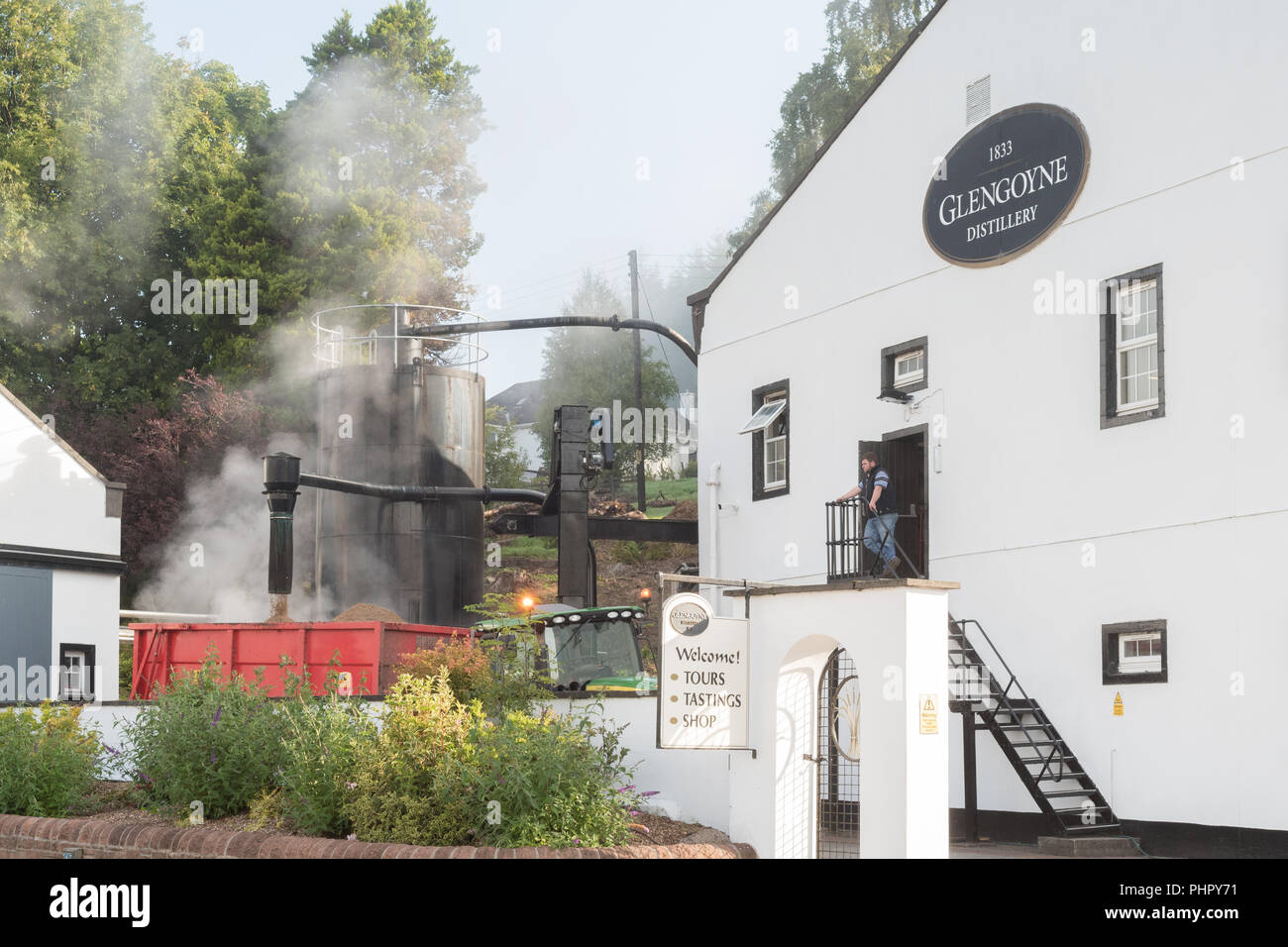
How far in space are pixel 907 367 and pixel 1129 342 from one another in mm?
3885

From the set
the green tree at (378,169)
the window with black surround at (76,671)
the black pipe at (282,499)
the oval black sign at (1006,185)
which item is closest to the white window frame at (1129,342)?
the oval black sign at (1006,185)

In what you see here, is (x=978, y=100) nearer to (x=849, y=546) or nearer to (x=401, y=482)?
(x=849, y=546)

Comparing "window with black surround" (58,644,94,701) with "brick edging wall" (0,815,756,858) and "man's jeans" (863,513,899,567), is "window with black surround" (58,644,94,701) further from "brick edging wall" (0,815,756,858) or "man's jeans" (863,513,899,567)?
"man's jeans" (863,513,899,567)

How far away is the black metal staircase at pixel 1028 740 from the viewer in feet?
50.5

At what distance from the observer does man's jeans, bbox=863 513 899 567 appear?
59.0ft

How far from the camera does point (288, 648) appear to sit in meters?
19.5

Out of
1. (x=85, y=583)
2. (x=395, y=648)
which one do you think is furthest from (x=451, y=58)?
(x=395, y=648)

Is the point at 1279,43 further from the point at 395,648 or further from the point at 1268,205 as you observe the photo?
the point at 395,648

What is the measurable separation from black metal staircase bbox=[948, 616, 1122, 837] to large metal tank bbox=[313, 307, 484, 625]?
1442cm

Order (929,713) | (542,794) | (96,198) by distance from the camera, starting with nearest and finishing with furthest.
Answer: (929,713)
(542,794)
(96,198)

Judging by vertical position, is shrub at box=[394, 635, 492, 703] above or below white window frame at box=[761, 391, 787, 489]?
below

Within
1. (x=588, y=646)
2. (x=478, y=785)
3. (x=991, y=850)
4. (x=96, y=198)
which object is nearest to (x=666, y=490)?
(x=96, y=198)

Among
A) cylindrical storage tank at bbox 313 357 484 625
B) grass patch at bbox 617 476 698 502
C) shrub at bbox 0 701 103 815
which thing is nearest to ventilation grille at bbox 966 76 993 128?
shrub at bbox 0 701 103 815
